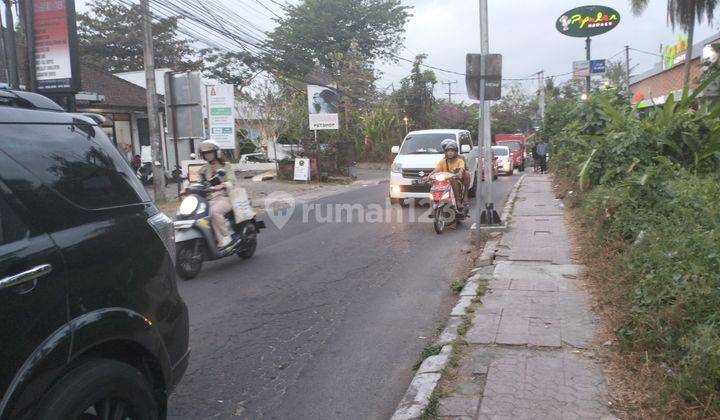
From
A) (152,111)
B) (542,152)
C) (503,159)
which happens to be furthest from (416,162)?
(542,152)

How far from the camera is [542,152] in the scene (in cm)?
2653

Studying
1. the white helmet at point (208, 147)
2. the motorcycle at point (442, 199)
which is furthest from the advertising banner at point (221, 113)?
the white helmet at point (208, 147)

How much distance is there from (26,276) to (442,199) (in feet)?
28.0

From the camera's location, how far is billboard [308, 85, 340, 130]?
79.6 feet

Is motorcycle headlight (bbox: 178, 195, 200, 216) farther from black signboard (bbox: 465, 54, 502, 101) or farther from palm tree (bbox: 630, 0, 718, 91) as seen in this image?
palm tree (bbox: 630, 0, 718, 91)

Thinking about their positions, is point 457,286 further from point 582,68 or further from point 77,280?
point 582,68

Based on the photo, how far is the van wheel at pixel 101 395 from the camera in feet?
7.36

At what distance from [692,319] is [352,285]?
3859 mm

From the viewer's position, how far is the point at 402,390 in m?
4.16

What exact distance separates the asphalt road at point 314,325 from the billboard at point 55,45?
4965mm

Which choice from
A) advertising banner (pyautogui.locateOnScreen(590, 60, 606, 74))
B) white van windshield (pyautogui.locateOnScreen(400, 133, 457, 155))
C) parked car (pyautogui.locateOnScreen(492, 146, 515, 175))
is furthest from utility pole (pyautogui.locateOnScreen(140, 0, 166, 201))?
parked car (pyautogui.locateOnScreen(492, 146, 515, 175))

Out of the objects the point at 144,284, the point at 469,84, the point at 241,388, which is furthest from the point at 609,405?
the point at 469,84

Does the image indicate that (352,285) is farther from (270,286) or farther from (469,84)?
(469,84)

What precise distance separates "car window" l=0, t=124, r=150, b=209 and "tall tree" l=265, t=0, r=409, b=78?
3999 cm
